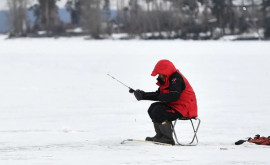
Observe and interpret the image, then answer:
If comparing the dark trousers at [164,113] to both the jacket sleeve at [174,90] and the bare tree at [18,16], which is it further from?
the bare tree at [18,16]

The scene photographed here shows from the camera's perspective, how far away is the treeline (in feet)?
233

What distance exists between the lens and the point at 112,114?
448 inches

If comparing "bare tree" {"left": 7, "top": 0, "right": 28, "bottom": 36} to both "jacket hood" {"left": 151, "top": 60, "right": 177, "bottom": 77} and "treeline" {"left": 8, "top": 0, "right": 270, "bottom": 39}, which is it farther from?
"jacket hood" {"left": 151, "top": 60, "right": 177, "bottom": 77}

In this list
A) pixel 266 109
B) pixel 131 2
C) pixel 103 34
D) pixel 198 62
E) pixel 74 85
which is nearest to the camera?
pixel 266 109

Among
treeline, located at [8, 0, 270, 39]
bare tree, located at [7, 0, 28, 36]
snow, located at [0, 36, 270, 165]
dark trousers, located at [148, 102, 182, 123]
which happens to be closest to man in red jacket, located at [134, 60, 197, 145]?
dark trousers, located at [148, 102, 182, 123]

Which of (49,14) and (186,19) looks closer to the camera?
(186,19)

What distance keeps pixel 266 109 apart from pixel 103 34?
220 ft

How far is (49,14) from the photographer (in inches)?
3935

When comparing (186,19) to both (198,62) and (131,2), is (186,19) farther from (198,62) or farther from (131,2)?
(198,62)

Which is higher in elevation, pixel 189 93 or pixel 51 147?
pixel 189 93

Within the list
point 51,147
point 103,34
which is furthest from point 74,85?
point 103,34

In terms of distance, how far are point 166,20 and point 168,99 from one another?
72343mm

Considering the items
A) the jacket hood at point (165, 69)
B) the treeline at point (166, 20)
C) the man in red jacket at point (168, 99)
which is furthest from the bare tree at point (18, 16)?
the jacket hood at point (165, 69)

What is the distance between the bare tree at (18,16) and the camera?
87938 mm
